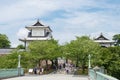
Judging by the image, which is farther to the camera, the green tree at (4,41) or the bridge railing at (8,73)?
the green tree at (4,41)

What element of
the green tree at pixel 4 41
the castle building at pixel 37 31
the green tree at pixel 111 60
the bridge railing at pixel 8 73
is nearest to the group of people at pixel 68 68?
the green tree at pixel 111 60

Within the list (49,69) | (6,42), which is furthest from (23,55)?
(6,42)

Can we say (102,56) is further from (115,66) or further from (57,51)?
(57,51)

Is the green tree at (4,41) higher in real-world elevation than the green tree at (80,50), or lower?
higher

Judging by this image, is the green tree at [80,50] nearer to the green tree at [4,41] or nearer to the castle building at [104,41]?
the castle building at [104,41]

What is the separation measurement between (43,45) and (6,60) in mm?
7218

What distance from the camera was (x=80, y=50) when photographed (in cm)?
5366

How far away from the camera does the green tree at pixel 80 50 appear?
53.4 meters

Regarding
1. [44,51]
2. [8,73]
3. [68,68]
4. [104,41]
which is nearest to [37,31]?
[44,51]

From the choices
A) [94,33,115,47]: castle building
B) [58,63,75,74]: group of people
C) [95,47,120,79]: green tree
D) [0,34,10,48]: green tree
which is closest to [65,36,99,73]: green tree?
[58,63,75,74]: group of people

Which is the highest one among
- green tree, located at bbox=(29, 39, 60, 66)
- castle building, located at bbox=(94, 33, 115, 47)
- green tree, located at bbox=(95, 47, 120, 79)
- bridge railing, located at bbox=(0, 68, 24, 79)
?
castle building, located at bbox=(94, 33, 115, 47)

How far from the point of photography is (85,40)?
5875 cm

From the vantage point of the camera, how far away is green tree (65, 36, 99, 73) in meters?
53.4

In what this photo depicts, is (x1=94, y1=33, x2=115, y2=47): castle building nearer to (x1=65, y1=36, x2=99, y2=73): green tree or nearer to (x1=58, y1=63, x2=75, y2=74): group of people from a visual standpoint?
(x1=58, y1=63, x2=75, y2=74): group of people
